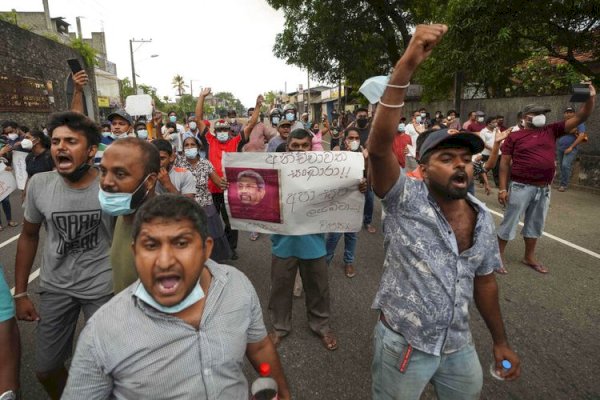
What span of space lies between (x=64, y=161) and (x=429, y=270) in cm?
212

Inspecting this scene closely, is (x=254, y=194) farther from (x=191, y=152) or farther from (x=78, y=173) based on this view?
(x=191, y=152)

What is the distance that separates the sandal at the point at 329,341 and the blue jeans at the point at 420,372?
1.27 metres

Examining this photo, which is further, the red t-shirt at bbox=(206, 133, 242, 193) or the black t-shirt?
the black t-shirt

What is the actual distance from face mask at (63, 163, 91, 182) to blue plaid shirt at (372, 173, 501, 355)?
70.9 inches

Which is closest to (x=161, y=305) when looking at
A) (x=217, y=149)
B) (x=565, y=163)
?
(x=217, y=149)

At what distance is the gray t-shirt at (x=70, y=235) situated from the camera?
2.18 metres

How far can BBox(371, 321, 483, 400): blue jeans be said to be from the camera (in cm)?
170

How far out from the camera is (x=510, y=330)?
329 centimetres

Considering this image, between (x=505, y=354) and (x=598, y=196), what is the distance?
365 inches

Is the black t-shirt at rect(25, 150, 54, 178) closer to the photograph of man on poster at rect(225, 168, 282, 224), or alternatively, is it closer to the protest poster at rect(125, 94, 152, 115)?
the protest poster at rect(125, 94, 152, 115)

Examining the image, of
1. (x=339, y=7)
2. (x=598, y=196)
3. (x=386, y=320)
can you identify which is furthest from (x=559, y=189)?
(x=339, y=7)

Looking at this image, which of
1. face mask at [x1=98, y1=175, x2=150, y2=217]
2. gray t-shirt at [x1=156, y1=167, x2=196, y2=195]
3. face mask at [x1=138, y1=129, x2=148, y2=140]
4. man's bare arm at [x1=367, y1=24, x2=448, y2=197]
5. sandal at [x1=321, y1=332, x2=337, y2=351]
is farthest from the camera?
face mask at [x1=138, y1=129, x2=148, y2=140]

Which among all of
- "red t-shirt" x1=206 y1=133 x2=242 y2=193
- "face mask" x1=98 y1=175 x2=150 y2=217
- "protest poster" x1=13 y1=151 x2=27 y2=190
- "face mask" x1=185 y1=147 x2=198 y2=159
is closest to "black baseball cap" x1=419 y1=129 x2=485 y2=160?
"face mask" x1=98 y1=175 x2=150 y2=217

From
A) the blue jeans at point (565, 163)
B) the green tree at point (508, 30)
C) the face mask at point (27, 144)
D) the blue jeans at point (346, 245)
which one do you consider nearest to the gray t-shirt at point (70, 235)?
the blue jeans at point (346, 245)
